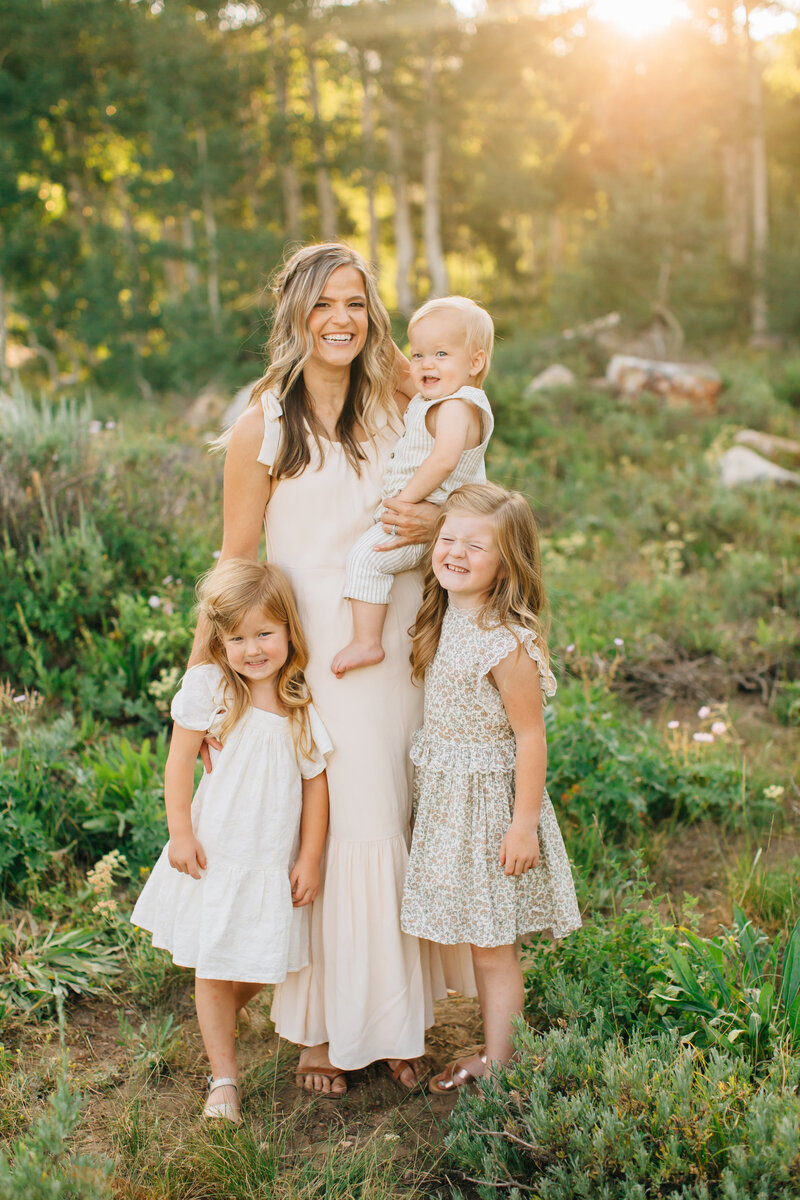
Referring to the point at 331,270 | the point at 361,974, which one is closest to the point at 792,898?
the point at 361,974

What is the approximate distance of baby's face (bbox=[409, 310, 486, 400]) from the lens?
8.45 feet

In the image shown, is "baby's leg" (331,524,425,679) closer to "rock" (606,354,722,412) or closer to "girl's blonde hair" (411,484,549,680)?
"girl's blonde hair" (411,484,549,680)

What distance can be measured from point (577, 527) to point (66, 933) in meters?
5.45

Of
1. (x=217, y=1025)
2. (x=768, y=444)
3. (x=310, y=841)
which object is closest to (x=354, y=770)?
(x=310, y=841)

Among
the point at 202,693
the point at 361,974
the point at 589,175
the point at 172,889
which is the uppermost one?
the point at 589,175

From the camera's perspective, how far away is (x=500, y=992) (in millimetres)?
2490

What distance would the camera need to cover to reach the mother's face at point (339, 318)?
2475 mm

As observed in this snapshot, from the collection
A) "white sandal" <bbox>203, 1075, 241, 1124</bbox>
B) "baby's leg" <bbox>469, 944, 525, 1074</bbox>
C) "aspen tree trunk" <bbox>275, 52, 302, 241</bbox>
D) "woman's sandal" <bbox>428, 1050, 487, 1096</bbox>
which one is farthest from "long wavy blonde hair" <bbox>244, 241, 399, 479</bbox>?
"aspen tree trunk" <bbox>275, 52, 302, 241</bbox>

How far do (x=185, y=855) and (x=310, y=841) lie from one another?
34 centimetres

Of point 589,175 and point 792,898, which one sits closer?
point 792,898

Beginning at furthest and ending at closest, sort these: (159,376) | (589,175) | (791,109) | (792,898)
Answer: (791,109) < (589,175) < (159,376) < (792,898)

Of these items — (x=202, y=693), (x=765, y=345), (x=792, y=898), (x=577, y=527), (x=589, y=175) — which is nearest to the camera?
(x=202, y=693)

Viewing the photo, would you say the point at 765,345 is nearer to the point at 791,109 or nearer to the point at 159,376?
the point at 791,109

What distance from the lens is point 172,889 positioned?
251 cm
